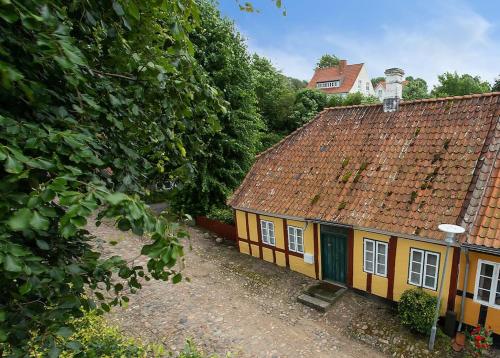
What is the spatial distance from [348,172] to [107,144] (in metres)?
8.58

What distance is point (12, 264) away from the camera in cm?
175

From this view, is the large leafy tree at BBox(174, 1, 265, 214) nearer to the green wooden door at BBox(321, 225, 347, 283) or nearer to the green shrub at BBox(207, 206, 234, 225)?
the green shrub at BBox(207, 206, 234, 225)

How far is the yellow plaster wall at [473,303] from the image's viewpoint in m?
7.15

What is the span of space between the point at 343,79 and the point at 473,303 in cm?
4227

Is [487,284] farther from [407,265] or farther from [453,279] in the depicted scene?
[407,265]

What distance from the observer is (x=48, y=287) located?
7.77 feet

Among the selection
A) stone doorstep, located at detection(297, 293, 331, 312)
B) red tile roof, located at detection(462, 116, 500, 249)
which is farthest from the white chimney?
stone doorstep, located at detection(297, 293, 331, 312)

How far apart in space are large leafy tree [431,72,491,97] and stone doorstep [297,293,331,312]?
3144 centimetres

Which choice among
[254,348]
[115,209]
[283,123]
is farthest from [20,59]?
[283,123]

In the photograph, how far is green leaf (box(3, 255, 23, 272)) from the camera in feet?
5.65

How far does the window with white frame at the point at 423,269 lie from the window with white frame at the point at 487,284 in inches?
34.3

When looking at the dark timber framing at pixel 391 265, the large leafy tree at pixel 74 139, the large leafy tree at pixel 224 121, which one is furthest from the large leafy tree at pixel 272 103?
the large leafy tree at pixel 74 139

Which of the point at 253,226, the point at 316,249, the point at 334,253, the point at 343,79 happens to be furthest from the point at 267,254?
the point at 343,79

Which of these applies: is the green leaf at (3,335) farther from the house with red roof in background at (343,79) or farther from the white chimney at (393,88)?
the house with red roof in background at (343,79)
